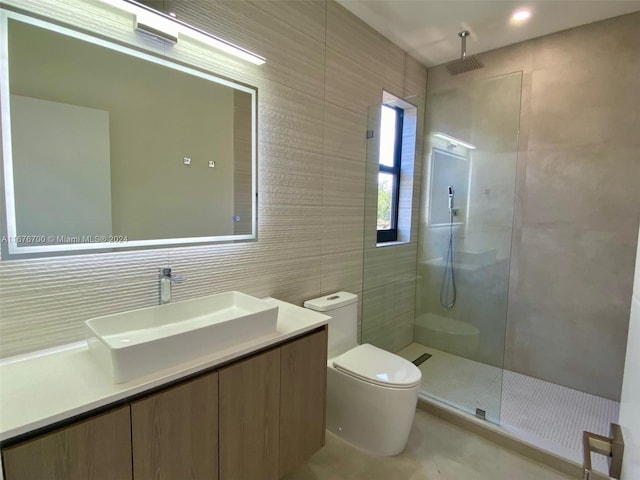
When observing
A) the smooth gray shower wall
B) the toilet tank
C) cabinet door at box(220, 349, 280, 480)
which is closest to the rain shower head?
the smooth gray shower wall

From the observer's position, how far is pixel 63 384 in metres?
0.97

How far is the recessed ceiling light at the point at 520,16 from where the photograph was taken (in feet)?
7.32

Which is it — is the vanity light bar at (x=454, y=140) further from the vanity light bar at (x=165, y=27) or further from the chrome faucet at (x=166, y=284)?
the chrome faucet at (x=166, y=284)

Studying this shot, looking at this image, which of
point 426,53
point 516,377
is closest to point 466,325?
point 516,377

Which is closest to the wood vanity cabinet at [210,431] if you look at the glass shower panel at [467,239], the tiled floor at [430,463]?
the tiled floor at [430,463]

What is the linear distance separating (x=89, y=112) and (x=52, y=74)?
153mm

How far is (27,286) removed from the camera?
1147 millimetres

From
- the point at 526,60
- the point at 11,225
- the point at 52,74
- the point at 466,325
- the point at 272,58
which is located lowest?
the point at 466,325

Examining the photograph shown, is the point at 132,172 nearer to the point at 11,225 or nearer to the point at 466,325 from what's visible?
the point at 11,225

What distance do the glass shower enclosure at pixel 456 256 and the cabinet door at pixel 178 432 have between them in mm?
1682

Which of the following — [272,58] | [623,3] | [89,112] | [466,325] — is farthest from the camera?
[466,325]

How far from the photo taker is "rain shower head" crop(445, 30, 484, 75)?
2.50m

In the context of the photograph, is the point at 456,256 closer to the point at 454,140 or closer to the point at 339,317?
A: the point at 454,140

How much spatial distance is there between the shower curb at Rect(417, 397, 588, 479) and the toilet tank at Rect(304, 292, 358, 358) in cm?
74
